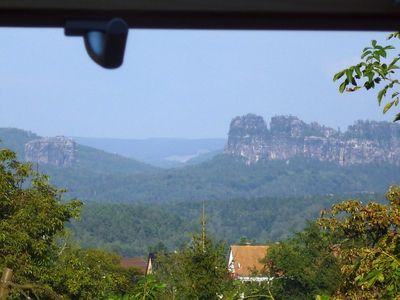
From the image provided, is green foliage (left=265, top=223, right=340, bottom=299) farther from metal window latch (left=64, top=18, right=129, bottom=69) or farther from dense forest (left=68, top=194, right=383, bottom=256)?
dense forest (left=68, top=194, right=383, bottom=256)

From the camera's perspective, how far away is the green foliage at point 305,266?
132 ft

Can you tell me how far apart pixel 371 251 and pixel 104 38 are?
4.74m

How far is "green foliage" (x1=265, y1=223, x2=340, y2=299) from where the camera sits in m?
40.2

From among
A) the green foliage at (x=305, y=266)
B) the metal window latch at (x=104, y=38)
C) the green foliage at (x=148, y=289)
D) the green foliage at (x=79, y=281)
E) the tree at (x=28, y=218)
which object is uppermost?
the metal window latch at (x=104, y=38)

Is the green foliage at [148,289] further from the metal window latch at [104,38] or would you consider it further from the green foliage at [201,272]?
the metal window latch at [104,38]

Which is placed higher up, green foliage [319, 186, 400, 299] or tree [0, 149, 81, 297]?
green foliage [319, 186, 400, 299]

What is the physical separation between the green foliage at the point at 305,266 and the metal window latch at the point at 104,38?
3776 centimetres

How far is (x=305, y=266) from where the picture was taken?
136 ft

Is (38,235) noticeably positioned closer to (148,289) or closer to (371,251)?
(148,289)

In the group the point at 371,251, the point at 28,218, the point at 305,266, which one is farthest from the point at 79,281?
the point at 305,266

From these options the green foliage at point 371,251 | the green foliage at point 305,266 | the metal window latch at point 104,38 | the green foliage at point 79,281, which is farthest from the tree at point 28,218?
the green foliage at point 305,266

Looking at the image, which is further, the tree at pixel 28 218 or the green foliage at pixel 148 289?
the tree at pixel 28 218

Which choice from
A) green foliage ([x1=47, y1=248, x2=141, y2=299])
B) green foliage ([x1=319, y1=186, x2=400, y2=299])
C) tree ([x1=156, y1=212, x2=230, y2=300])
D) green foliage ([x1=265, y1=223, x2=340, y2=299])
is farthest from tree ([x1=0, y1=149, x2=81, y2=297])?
green foliage ([x1=265, y1=223, x2=340, y2=299])

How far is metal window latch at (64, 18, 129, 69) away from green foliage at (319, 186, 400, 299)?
145 inches
